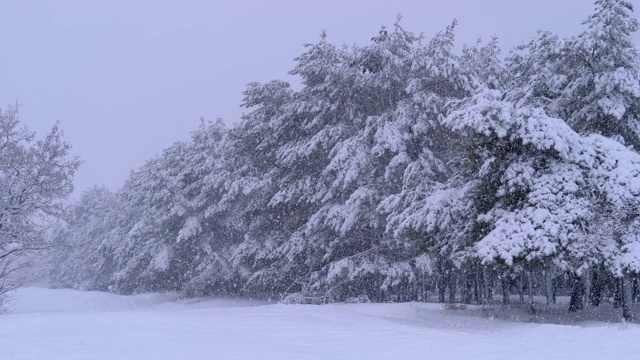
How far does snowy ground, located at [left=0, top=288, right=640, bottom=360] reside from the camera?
992 cm

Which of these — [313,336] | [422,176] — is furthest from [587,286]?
[313,336]

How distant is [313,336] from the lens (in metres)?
12.4

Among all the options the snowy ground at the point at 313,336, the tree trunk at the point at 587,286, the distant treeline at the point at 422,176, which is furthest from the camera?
the tree trunk at the point at 587,286

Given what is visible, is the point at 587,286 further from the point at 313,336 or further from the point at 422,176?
the point at 313,336

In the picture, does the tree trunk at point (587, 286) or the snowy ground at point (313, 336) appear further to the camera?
the tree trunk at point (587, 286)

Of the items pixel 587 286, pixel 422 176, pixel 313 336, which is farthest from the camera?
pixel 587 286

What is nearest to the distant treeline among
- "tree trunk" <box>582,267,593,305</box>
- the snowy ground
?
"tree trunk" <box>582,267,593,305</box>

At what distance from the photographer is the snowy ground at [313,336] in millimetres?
A: 9922

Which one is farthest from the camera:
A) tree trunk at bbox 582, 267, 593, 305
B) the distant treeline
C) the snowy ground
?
tree trunk at bbox 582, 267, 593, 305

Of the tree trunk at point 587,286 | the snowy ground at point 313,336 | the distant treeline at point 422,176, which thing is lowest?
the snowy ground at point 313,336

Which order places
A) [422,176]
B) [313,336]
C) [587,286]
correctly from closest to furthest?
[313,336] → [422,176] → [587,286]

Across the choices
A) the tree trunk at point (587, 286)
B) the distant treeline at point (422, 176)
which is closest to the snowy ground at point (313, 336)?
the distant treeline at point (422, 176)

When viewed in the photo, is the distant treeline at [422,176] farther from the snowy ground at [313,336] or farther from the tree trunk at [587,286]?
the snowy ground at [313,336]

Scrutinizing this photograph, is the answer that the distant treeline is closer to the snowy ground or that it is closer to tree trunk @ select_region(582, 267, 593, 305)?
tree trunk @ select_region(582, 267, 593, 305)
